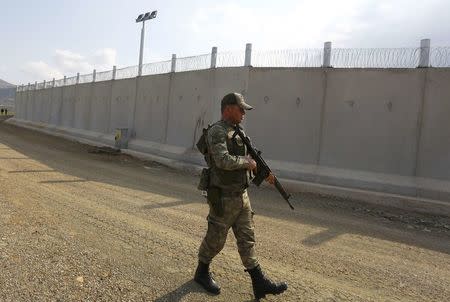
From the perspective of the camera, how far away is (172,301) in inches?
148

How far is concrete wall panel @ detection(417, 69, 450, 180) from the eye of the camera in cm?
923

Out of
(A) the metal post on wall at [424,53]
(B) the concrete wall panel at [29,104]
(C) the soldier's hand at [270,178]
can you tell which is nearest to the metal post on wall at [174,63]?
(A) the metal post on wall at [424,53]

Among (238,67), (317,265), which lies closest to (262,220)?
(317,265)

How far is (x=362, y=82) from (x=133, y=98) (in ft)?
35.2

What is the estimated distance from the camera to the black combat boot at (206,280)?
396cm

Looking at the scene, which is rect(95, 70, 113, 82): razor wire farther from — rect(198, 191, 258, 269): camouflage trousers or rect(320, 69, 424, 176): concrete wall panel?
rect(198, 191, 258, 269): camouflage trousers

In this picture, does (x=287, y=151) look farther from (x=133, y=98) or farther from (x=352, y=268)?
(x=133, y=98)

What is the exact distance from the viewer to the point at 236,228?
394 cm

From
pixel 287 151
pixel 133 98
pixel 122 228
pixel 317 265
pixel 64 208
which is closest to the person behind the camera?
pixel 317 265

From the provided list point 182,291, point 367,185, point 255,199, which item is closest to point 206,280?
point 182,291

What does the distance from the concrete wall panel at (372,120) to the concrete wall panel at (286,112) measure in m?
0.34

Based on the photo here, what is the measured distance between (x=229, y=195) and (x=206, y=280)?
819 mm

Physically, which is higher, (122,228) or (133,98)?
(133,98)

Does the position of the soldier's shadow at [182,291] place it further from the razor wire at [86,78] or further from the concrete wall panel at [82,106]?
the razor wire at [86,78]
